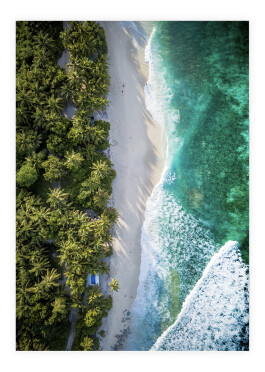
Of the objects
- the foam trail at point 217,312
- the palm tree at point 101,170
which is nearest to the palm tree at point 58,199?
the palm tree at point 101,170

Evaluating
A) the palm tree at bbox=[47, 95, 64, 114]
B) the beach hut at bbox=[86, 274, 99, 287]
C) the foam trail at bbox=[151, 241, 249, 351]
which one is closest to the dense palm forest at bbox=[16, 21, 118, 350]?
the palm tree at bbox=[47, 95, 64, 114]

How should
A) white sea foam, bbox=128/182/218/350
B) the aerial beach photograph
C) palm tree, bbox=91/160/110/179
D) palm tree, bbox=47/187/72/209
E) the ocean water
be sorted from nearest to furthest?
the aerial beach photograph → palm tree, bbox=47/187/72/209 → palm tree, bbox=91/160/110/179 → the ocean water → white sea foam, bbox=128/182/218/350

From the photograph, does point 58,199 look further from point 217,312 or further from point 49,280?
point 217,312

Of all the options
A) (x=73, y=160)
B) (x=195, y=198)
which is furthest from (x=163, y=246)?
(x=73, y=160)

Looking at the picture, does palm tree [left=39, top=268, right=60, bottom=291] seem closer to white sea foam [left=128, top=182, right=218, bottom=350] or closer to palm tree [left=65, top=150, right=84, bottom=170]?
white sea foam [left=128, top=182, right=218, bottom=350]

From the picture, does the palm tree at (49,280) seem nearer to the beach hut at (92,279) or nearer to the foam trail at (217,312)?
the beach hut at (92,279)
